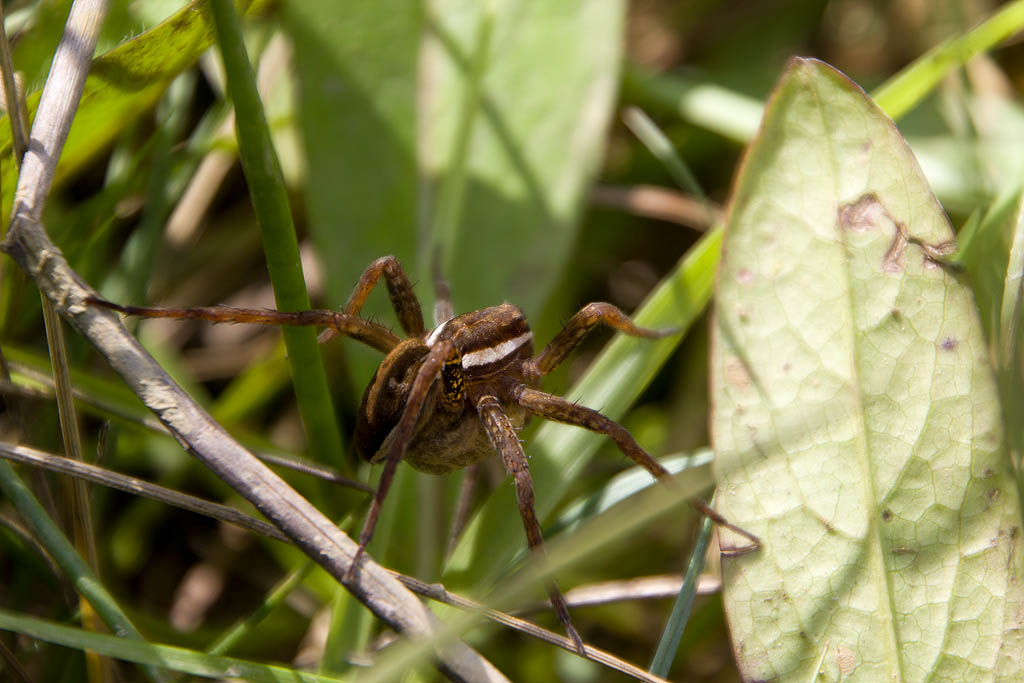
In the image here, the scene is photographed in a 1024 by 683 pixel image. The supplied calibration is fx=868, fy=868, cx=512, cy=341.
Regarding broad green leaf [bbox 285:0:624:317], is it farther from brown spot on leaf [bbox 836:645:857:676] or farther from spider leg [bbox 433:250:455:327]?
brown spot on leaf [bbox 836:645:857:676]

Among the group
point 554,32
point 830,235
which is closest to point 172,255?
point 554,32

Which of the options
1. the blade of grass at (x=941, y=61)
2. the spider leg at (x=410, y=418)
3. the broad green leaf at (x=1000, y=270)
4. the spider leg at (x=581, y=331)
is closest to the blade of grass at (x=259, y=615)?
the spider leg at (x=410, y=418)

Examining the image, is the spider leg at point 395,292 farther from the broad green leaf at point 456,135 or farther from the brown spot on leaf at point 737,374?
the brown spot on leaf at point 737,374

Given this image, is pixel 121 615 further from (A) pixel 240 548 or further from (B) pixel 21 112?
(A) pixel 240 548

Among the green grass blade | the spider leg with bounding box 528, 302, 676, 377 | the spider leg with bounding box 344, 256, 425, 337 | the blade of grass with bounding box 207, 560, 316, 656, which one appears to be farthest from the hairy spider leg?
the green grass blade

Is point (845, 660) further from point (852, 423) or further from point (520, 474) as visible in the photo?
point (520, 474)

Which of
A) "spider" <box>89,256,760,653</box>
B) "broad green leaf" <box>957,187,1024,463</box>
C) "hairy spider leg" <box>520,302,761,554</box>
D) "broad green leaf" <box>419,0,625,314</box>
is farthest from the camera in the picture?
"broad green leaf" <box>419,0,625,314</box>
